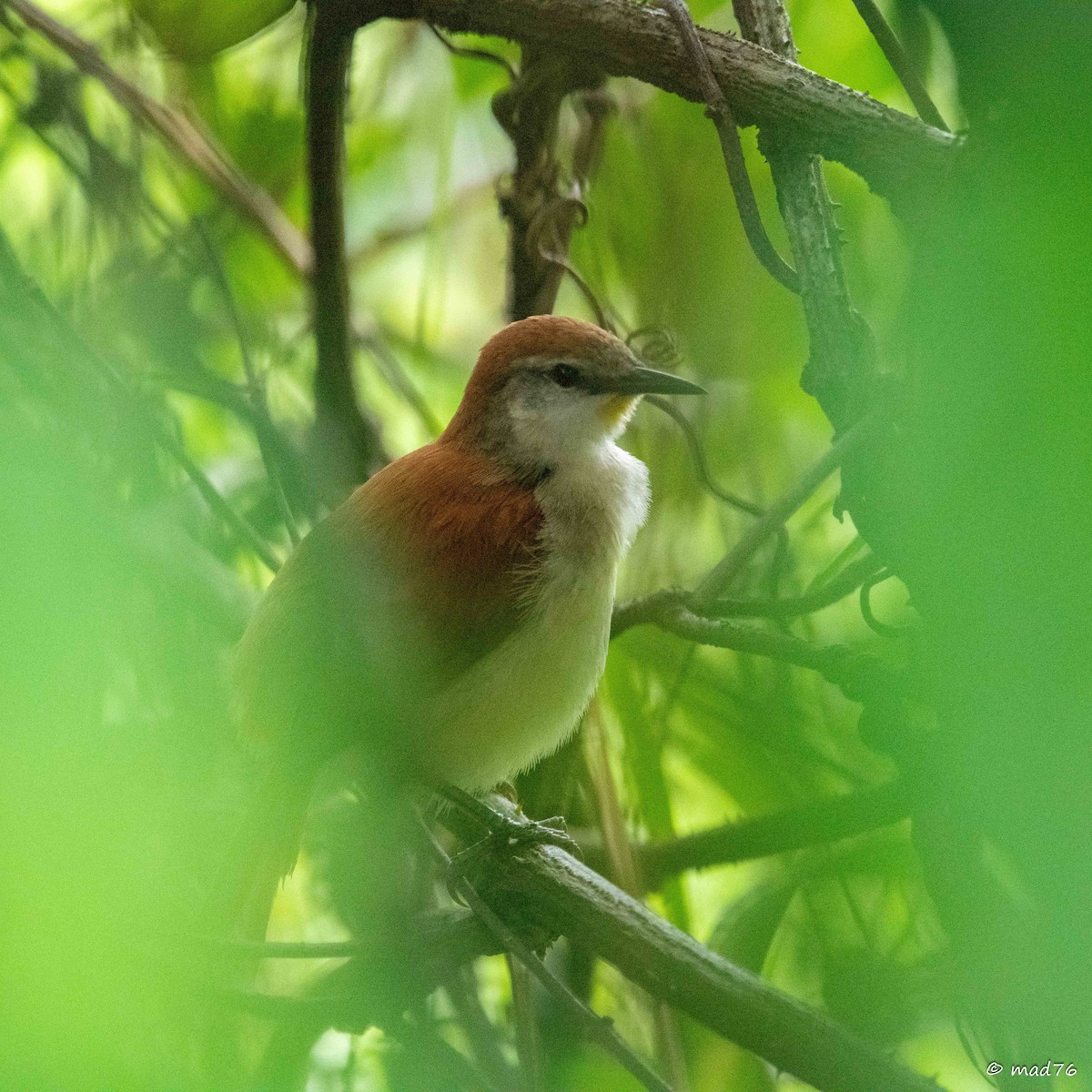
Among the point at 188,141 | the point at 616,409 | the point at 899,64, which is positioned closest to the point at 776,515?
the point at 899,64

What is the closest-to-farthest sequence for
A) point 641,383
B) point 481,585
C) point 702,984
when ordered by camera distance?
point 702,984 < point 481,585 < point 641,383

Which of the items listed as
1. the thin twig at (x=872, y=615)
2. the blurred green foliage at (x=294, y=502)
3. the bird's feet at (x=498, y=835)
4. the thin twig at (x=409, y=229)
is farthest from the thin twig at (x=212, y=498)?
the thin twig at (x=409, y=229)

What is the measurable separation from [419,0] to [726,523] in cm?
125

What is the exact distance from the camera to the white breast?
7.77 feet

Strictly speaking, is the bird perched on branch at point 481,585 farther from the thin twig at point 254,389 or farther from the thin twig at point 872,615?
the thin twig at point 872,615

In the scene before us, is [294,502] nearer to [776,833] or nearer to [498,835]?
[498,835]

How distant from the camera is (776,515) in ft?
5.76

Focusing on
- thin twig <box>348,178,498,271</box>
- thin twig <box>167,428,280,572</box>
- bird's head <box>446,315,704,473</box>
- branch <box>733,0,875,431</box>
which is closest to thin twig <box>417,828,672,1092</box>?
branch <box>733,0,875,431</box>

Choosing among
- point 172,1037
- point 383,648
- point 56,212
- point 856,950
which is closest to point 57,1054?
point 172,1037

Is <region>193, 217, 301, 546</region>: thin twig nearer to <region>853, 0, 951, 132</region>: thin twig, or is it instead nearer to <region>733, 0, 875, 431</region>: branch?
<region>733, 0, 875, 431</region>: branch

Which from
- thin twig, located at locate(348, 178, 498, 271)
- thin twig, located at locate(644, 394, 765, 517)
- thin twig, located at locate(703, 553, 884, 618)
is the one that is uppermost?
thin twig, located at locate(348, 178, 498, 271)

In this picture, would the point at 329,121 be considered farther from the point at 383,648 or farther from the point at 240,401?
the point at 383,648

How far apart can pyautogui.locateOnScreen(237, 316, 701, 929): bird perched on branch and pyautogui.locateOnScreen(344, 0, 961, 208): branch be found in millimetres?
824

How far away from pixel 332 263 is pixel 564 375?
1.96 ft
